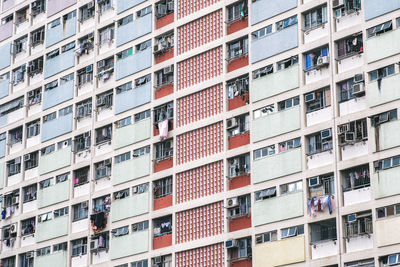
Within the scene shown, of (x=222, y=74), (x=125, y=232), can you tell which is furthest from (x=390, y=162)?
(x=125, y=232)

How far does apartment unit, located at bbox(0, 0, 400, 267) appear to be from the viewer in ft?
139

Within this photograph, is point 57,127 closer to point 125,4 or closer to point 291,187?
point 125,4

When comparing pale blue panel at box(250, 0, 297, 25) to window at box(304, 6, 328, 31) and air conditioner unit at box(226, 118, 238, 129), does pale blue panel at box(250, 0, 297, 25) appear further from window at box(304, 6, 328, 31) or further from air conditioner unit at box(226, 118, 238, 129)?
air conditioner unit at box(226, 118, 238, 129)

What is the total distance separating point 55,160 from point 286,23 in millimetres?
15656

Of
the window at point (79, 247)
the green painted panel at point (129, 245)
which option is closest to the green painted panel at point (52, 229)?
the window at point (79, 247)

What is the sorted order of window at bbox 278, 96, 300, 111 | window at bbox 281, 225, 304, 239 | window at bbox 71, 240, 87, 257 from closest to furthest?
window at bbox 281, 225, 304, 239 < window at bbox 278, 96, 300, 111 < window at bbox 71, 240, 87, 257

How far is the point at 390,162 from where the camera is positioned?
4106cm

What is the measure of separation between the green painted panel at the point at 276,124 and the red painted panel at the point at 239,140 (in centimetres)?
52

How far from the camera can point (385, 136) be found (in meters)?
41.5

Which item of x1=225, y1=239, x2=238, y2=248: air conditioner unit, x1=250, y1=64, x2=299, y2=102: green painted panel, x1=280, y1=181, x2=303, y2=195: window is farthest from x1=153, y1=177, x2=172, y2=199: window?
x1=280, y1=181, x2=303, y2=195: window

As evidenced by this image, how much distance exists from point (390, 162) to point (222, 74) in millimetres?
10363

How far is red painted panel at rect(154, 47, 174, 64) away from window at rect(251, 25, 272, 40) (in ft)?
17.3

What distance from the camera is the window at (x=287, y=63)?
4556cm

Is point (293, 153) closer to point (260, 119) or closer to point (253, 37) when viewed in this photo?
point (260, 119)
